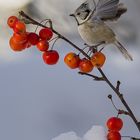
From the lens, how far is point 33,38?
1.19m

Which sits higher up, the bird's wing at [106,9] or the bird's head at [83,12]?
the bird's head at [83,12]

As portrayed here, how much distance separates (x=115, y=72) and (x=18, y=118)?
1.81 feet

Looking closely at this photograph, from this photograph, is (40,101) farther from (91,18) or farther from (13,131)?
(91,18)

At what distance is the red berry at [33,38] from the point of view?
119 cm

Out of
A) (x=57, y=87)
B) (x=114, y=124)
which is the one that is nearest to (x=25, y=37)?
(x=114, y=124)

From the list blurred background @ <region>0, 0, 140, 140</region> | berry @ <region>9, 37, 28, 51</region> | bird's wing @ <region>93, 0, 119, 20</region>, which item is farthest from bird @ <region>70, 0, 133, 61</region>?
blurred background @ <region>0, 0, 140, 140</region>

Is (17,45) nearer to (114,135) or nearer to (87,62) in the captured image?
(87,62)

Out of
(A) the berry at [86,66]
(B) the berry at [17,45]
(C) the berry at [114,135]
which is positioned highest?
(B) the berry at [17,45]

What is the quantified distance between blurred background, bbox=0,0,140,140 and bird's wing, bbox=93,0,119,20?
43.3 inches

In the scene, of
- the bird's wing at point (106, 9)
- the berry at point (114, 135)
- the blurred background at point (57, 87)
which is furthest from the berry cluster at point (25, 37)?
the blurred background at point (57, 87)

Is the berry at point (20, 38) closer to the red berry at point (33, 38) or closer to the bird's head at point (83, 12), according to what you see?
the red berry at point (33, 38)

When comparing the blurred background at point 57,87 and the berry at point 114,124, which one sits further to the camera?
the blurred background at point 57,87

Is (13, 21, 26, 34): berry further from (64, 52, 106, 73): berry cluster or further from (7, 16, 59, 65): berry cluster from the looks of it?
(64, 52, 106, 73): berry cluster

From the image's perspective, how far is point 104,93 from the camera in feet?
8.25
